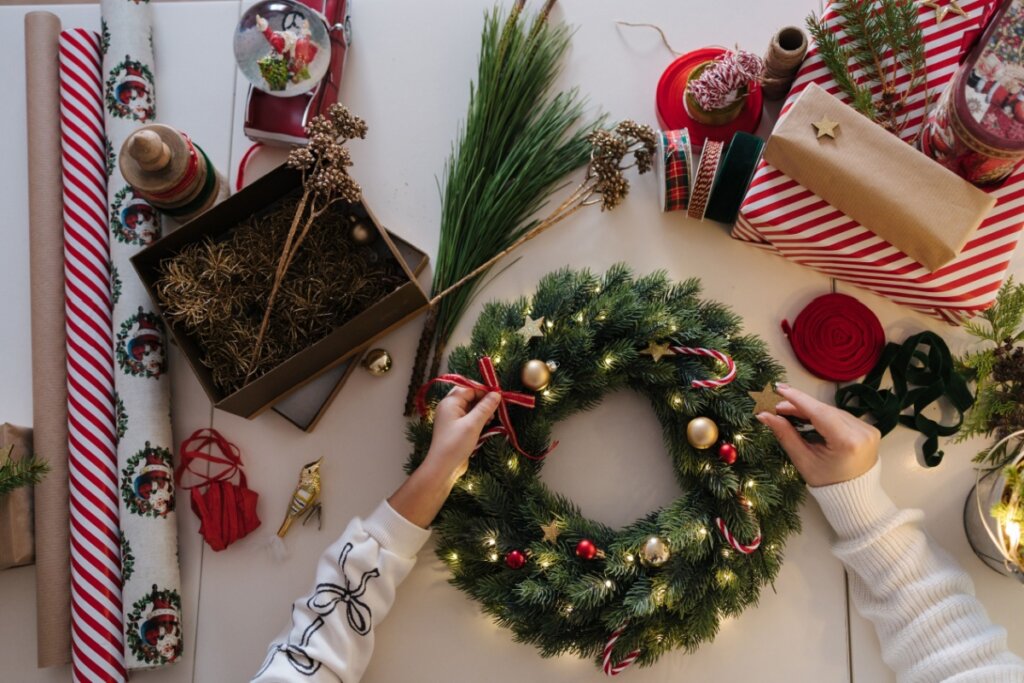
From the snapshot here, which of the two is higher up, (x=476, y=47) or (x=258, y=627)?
(x=476, y=47)

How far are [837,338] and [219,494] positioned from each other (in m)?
1.18

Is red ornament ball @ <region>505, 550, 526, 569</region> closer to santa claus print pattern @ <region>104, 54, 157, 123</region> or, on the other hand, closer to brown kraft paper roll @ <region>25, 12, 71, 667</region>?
brown kraft paper roll @ <region>25, 12, 71, 667</region>

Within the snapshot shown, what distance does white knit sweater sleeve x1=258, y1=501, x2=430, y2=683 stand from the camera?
1.20 metres

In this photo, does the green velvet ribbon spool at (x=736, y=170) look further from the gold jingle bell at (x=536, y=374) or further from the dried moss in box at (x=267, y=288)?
the dried moss in box at (x=267, y=288)

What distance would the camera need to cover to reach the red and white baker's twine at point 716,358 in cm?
121

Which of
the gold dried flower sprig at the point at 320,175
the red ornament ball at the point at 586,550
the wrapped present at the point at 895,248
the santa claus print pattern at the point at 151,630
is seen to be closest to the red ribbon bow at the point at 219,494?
the santa claus print pattern at the point at 151,630

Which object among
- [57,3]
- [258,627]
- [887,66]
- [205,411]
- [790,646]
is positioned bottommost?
[258,627]

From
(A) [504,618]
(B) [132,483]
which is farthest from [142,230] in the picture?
(A) [504,618]

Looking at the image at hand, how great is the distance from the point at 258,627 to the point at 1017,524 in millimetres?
1297

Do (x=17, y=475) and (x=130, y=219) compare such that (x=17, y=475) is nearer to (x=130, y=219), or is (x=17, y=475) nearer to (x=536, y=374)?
(x=130, y=219)

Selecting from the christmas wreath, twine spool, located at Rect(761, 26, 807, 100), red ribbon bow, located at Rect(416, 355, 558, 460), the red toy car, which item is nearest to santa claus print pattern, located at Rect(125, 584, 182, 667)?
the christmas wreath

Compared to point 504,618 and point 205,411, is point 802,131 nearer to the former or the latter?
point 504,618

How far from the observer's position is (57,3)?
4.94 feet

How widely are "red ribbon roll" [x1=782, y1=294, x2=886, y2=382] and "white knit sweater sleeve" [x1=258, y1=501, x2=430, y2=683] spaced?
0.77 metres
